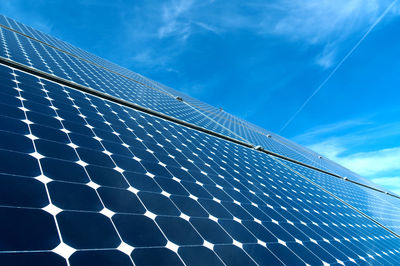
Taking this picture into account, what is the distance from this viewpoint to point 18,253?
5.98ft

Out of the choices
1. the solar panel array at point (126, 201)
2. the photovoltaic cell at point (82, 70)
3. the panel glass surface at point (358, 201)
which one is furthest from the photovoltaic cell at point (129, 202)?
the panel glass surface at point (358, 201)

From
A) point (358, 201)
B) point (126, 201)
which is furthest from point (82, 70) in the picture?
point (358, 201)

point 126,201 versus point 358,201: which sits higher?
point 358,201

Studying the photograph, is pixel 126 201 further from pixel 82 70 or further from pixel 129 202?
pixel 82 70

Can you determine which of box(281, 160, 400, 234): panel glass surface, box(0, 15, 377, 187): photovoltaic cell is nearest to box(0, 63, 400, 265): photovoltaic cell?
Answer: box(0, 15, 377, 187): photovoltaic cell

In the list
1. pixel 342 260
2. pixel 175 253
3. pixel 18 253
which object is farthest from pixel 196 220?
pixel 342 260

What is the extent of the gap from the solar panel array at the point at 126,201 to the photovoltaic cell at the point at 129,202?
0.05 feet

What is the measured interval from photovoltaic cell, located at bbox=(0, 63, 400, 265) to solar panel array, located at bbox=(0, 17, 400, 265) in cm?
2

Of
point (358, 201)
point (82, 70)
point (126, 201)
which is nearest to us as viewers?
point (126, 201)

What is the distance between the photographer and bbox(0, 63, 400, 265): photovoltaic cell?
2.27 m

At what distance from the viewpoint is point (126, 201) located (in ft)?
10.4

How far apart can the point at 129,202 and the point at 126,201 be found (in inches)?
1.7

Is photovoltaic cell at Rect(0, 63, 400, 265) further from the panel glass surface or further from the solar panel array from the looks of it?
the panel glass surface

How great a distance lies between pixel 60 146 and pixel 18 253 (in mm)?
2102
